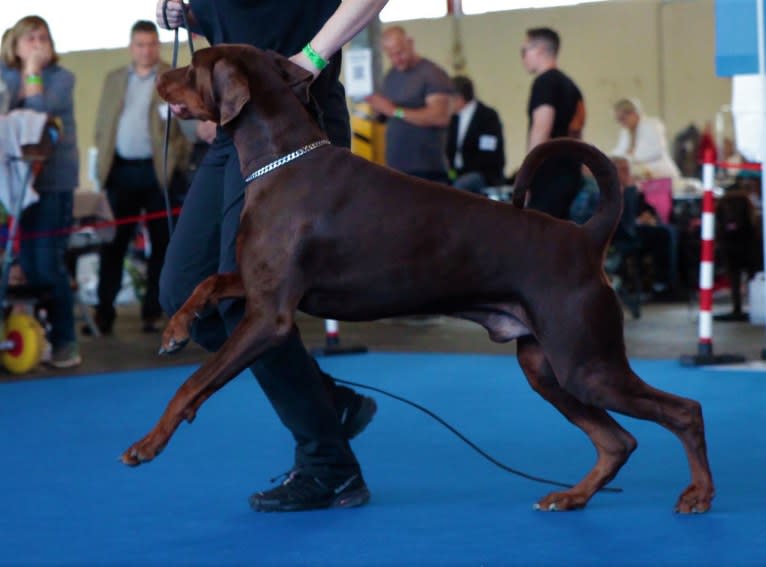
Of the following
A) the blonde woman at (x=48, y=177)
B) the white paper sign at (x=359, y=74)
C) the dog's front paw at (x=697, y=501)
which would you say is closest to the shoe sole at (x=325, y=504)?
the dog's front paw at (x=697, y=501)

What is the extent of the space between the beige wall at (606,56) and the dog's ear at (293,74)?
10.7 metres

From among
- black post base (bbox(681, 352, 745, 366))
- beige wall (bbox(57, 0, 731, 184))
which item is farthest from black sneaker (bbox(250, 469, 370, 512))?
beige wall (bbox(57, 0, 731, 184))

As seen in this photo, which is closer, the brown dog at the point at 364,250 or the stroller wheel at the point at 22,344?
the brown dog at the point at 364,250

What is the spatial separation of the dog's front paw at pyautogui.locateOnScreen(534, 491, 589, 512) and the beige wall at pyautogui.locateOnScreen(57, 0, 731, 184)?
34.4 feet

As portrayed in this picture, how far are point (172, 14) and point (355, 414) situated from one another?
1.12 m

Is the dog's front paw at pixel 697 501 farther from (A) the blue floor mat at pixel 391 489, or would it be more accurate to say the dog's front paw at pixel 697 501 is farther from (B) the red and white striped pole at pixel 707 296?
(B) the red and white striped pole at pixel 707 296

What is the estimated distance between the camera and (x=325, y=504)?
3.25 metres

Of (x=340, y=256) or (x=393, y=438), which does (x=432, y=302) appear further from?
(x=393, y=438)

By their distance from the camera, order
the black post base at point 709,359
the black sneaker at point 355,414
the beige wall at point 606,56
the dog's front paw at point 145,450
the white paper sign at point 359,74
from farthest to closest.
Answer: the beige wall at point 606,56 < the white paper sign at point 359,74 < the black post base at point 709,359 < the black sneaker at point 355,414 < the dog's front paw at point 145,450

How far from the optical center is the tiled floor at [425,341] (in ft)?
22.2

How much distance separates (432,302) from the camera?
2.94 m

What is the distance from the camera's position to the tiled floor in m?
6.77

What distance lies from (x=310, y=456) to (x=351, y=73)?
19.5 feet

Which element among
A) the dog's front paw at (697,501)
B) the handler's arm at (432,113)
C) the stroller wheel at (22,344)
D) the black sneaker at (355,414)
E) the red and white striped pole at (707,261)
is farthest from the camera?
the handler's arm at (432,113)
